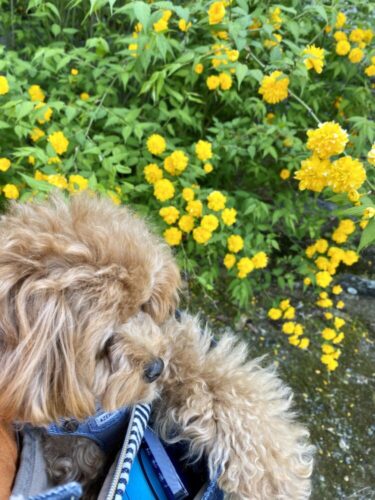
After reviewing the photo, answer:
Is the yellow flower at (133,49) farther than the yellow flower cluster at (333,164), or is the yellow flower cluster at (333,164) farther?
the yellow flower at (133,49)

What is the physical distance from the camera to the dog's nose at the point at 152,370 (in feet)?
4.45

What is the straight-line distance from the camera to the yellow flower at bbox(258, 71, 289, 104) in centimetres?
172

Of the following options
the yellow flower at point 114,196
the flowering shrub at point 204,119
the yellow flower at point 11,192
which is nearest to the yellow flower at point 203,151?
the flowering shrub at point 204,119

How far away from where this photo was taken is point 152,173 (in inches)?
73.1

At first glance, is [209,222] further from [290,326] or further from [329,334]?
[329,334]

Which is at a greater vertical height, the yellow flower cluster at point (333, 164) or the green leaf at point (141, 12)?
the green leaf at point (141, 12)

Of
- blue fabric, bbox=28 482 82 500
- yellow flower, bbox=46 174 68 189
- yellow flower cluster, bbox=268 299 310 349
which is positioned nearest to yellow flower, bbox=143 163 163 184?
yellow flower, bbox=46 174 68 189

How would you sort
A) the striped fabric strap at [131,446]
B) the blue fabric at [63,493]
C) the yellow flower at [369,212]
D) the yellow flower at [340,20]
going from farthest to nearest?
the yellow flower at [340,20]
the yellow flower at [369,212]
the striped fabric strap at [131,446]
the blue fabric at [63,493]

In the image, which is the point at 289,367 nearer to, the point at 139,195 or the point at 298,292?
the point at 298,292

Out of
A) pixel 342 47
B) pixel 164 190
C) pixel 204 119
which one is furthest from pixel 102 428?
pixel 342 47

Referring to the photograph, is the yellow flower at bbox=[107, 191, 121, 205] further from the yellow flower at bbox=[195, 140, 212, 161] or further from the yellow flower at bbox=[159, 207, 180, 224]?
the yellow flower at bbox=[195, 140, 212, 161]

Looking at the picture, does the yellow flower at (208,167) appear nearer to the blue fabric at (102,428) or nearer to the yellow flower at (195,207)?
the yellow flower at (195,207)

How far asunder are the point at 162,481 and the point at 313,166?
1.00 metres

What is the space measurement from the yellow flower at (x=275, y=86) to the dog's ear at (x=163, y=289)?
710 mm
